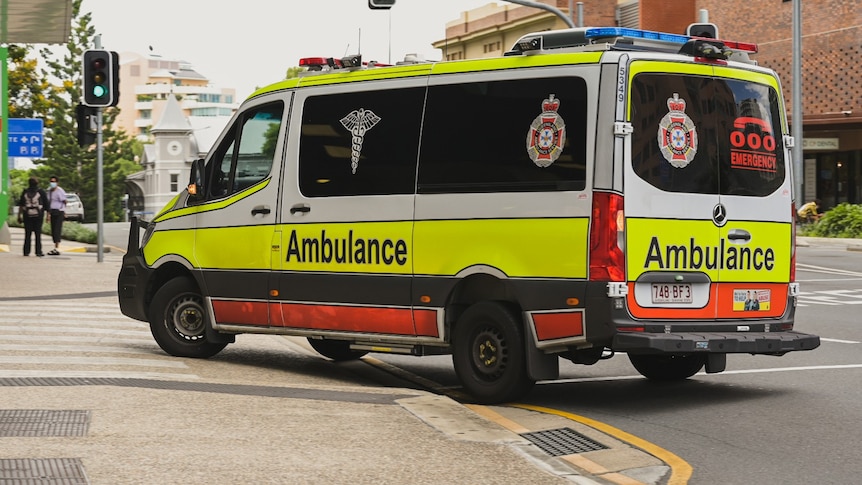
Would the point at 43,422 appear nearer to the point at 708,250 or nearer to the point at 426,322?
the point at 426,322

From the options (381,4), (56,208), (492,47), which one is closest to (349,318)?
(381,4)

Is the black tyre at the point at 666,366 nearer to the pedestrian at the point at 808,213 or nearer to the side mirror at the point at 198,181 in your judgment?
the side mirror at the point at 198,181

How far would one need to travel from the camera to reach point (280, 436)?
7.57 metres

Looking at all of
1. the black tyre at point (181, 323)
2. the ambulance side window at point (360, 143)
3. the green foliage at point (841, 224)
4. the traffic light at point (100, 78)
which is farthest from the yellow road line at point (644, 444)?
the green foliage at point (841, 224)

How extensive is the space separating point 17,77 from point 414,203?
23369 millimetres

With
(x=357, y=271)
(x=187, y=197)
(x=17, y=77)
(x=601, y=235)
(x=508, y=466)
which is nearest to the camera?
(x=508, y=466)

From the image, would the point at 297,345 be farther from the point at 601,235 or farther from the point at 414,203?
the point at 601,235

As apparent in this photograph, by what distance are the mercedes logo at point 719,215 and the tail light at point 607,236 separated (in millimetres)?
879

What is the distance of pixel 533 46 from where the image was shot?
9508 mm

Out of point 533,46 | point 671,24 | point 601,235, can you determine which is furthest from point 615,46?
point 671,24

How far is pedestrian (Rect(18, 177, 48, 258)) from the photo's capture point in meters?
28.7

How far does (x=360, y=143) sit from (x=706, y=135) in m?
2.76

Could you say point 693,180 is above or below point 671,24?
below

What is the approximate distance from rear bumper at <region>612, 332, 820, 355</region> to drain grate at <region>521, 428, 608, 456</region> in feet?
2.72
